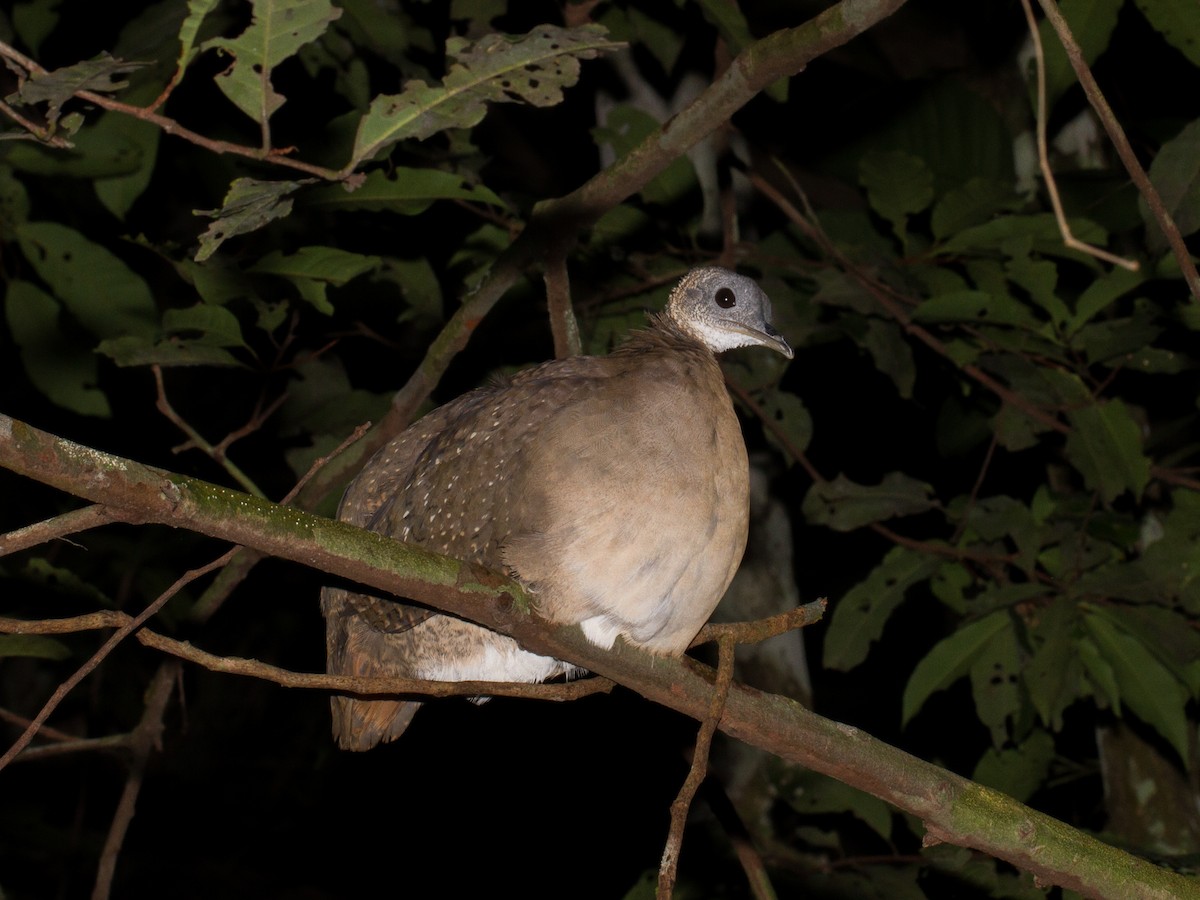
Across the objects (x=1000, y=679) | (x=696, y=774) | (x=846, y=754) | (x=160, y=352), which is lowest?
(x=1000, y=679)

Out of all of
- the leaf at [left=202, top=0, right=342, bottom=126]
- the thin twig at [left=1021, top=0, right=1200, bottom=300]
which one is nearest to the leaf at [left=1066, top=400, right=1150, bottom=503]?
the thin twig at [left=1021, top=0, right=1200, bottom=300]

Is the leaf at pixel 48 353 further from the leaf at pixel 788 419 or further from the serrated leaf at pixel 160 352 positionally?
the leaf at pixel 788 419

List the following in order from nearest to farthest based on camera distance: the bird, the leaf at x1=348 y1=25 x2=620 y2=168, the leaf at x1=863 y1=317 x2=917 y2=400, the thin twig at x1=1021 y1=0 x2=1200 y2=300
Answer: the thin twig at x1=1021 y1=0 x2=1200 y2=300
the leaf at x1=348 y1=25 x2=620 y2=168
the bird
the leaf at x1=863 y1=317 x2=917 y2=400

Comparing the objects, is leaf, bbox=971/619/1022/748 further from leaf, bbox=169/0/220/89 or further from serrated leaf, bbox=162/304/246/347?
leaf, bbox=169/0/220/89

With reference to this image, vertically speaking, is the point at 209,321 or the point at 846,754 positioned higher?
the point at 209,321

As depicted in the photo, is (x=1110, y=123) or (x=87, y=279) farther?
(x=87, y=279)

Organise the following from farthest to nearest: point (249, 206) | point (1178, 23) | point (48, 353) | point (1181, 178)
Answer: point (48, 353) < point (1178, 23) < point (1181, 178) < point (249, 206)

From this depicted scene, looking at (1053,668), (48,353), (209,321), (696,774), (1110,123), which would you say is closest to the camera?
(1110,123)

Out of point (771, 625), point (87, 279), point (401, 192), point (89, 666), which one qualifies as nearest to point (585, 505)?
point (771, 625)

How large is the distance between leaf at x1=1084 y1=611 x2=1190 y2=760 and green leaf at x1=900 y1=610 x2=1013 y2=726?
0.32 metres

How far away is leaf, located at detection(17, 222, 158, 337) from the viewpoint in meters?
3.91

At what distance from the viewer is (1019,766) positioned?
4.77 m

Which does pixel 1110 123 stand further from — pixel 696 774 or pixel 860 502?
pixel 860 502

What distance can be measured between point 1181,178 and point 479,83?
6.14 ft
